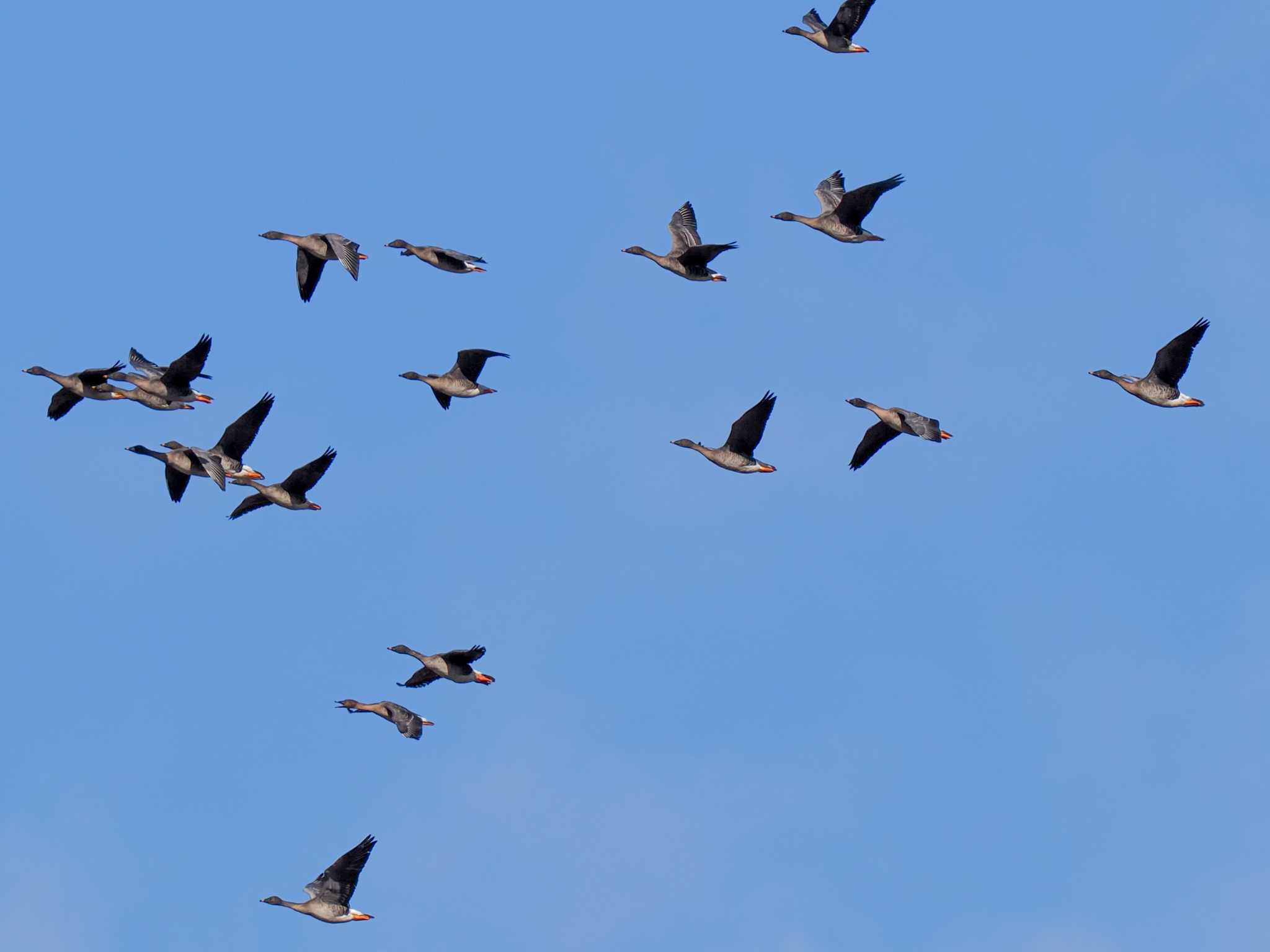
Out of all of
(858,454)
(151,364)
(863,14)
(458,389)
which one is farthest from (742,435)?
(151,364)

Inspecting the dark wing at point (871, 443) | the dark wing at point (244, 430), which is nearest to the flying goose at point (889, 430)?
the dark wing at point (871, 443)

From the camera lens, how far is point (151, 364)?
2084 inches

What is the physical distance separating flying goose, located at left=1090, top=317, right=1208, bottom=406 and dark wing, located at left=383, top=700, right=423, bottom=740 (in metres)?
15.5

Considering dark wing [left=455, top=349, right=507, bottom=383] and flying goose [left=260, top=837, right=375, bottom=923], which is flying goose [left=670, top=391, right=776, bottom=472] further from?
flying goose [left=260, top=837, right=375, bottom=923]

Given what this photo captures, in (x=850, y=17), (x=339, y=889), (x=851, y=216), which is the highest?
(x=850, y=17)

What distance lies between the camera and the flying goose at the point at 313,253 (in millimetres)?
45719

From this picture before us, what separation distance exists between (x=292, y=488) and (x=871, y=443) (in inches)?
460

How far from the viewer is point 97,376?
48594mm

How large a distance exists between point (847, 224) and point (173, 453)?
14359 mm

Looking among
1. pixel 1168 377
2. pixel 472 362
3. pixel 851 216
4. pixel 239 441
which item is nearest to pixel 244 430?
pixel 239 441

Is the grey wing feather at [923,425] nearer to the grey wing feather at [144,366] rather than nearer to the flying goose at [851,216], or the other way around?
the flying goose at [851,216]

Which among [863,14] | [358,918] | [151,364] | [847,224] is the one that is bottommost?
[358,918]

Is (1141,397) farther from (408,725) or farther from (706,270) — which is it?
(408,725)

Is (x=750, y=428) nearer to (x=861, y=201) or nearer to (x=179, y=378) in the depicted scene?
(x=861, y=201)
